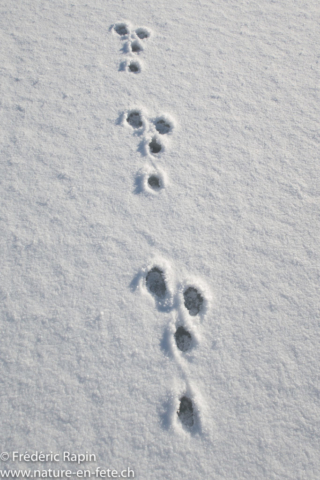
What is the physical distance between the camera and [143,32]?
75.4 inches

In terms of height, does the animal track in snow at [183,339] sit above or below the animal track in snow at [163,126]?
below

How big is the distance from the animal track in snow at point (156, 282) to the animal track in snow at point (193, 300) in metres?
0.09

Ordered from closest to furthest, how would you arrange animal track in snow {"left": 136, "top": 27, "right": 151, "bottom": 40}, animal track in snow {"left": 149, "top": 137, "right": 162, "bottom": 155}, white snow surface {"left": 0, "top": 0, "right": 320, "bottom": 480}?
white snow surface {"left": 0, "top": 0, "right": 320, "bottom": 480}
animal track in snow {"left": 149, "top": 137, "right": 162, "bottom": 155}
animal track in snow {"left": 136, "top": 27, "right": 151, "bottom": 40}

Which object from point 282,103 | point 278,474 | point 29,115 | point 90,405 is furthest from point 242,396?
point 29,115

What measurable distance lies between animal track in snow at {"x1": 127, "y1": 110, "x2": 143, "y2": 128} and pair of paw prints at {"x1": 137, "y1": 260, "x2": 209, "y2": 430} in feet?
2.54

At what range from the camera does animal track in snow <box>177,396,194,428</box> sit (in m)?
1.08

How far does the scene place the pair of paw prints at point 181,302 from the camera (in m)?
1.17

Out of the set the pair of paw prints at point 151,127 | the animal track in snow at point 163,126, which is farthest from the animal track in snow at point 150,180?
the animal track in snow at point 163,126

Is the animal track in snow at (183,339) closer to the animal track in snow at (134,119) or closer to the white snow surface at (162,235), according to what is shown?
the white snow surface at (162,235)

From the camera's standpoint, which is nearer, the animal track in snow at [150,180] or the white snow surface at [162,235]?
the white snow surface at [162,235]

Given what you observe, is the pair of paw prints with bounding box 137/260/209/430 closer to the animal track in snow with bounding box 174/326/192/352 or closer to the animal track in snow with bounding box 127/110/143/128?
the animal track in snow with bounding box 174/326/192/352

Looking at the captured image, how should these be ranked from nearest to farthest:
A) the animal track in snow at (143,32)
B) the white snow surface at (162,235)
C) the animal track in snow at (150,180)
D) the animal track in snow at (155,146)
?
the white snow surface at (162,235)
the animal track in snow at (150,180)
the animal track in snow at (155,146)
the animal track in snow at (143,32)

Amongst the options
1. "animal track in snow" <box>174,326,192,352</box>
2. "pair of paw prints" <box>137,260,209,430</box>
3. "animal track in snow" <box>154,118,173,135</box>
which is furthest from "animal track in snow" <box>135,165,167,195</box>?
"animal track in snow" <box>174,326,192,352</box>

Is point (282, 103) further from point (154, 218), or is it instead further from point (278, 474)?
point (278, 474)
